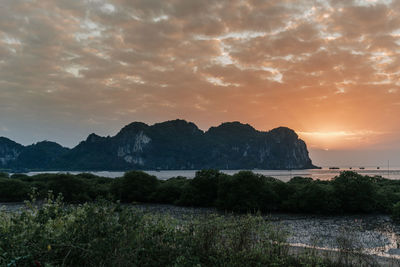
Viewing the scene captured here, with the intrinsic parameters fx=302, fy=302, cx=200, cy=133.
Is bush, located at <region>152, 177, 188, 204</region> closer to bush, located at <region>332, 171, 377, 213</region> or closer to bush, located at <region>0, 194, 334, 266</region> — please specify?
bush, located at <region>332, 171, 377, 213</region>

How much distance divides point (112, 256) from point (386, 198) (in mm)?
53348

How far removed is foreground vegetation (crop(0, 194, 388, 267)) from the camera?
7506mm

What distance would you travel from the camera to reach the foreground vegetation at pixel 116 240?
7.51m

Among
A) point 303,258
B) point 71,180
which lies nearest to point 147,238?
point 303,258

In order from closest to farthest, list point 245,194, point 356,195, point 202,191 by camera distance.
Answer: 1. point 356,195
2. point 245,194
3. point 202,191

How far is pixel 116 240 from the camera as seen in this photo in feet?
26.6

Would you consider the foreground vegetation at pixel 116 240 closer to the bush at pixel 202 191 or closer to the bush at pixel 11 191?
the bush at pixel 202 191

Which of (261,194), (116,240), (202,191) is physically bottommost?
(261,194)

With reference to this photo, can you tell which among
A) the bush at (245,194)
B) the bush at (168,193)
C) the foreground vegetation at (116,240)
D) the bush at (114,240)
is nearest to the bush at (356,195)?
the bush at (245,194)

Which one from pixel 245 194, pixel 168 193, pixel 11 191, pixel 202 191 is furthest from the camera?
pixel 168 193

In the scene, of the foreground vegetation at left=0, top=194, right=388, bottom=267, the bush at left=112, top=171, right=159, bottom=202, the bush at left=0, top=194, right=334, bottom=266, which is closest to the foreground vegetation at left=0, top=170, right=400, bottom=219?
the bush at left=112, top=171, right=159, bottom=202

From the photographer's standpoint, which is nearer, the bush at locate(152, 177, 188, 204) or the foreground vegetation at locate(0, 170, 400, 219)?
the foreground vegetation at locate(0, 170, 400, 219)

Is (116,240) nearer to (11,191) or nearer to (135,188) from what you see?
(135,188)

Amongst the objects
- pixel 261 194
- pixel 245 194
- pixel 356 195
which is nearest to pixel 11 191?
pixel 245 194
